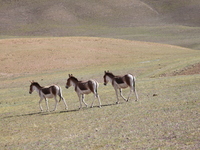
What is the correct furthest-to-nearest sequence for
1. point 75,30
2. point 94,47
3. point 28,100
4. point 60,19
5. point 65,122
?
point 60,19 < point 75,30 < point 94,47 < point 28,100 < point 65,122

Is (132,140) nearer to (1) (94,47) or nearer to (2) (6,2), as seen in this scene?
(1) (94,47)

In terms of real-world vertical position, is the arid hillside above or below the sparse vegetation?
above

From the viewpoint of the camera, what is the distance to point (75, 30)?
138625mm

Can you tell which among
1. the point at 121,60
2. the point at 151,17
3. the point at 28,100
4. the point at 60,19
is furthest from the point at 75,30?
the point at 28,100

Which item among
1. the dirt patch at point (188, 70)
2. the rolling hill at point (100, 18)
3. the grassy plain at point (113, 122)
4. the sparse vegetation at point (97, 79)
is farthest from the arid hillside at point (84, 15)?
the grassy plain at point (113, 122)

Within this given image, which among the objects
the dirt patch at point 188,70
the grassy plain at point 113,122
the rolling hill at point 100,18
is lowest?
the grassy plain at point 113,122

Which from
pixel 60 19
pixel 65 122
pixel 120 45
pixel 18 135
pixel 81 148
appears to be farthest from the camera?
pixel 60 19

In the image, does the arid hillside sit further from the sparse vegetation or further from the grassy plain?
the grassy plain

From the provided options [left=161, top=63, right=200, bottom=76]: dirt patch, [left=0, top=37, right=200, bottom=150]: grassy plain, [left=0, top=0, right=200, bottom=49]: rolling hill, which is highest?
[left=0, top=0, right=200, bottom=49]: rolling hill

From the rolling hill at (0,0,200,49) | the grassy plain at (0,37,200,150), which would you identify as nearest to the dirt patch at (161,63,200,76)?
the grassy plain at (0,37,200,150)

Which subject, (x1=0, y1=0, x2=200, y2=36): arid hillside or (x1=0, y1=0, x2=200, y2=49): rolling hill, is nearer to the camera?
(x1=0, y1=0, x2=200, y2=49): rolling hill

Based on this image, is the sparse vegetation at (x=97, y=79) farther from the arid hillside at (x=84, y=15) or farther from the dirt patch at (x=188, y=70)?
the arid hillside at (x=84, y=15)

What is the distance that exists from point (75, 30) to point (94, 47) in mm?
71126

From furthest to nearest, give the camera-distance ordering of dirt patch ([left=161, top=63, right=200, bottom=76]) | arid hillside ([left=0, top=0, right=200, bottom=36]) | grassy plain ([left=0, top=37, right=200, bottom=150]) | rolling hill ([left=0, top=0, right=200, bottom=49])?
arid hillside ([left=0, top=0, right=200, bottom=36]) < rolling hill ([left=0, top=0, right=200, bottom=49]) < dirt patch ([left=161, top=63, right=200, bottom=76]) < grassy plain ([left=0, top=37, right=200, bottom=150])
